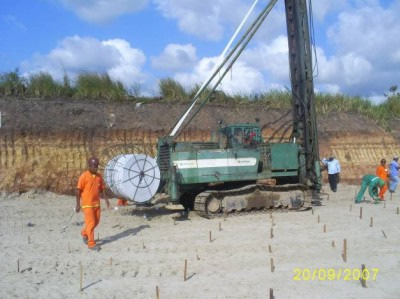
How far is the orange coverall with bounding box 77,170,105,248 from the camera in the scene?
8509mm

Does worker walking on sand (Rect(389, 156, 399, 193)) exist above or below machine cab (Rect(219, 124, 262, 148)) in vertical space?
→ below

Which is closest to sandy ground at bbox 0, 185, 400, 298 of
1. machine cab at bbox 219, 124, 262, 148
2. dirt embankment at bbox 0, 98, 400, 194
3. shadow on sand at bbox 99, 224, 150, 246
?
shadow on sand at bbox 99, 224, 150, 246

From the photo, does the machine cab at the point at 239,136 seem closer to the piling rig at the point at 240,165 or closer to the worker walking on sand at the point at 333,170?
the piling rig at the point at 240,165

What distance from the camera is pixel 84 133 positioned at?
678 inches

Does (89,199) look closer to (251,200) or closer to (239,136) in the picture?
(251,200)

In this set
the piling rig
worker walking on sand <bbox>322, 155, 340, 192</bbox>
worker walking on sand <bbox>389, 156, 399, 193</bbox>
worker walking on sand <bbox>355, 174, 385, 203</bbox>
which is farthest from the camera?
worker walking on sand <bbox>322, 155, 340, 192</bbox>

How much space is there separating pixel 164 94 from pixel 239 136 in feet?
27.4

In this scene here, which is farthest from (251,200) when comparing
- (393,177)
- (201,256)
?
(393,177)

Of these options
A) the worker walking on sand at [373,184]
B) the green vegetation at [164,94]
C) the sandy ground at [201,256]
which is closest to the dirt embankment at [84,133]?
the green vegetation at [164,94]

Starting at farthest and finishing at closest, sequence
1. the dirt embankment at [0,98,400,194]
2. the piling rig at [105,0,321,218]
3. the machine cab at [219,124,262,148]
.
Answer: the dirt embankment at [0,98,400,194] < the machine cab at [219,124,262,148] < the piling rig at [105,0,321,218]

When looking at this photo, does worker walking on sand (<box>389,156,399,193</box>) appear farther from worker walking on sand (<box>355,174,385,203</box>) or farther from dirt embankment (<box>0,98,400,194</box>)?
dirt embankment (<box>0,98,400,194</box>)

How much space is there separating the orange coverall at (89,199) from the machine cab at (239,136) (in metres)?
5.30

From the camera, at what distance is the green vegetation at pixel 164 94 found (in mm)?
17953

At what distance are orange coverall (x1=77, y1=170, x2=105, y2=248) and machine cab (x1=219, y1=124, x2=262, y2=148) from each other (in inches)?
209
